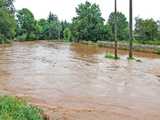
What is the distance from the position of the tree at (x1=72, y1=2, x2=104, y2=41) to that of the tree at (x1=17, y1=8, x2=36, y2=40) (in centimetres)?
2881

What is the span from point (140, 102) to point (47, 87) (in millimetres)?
4096

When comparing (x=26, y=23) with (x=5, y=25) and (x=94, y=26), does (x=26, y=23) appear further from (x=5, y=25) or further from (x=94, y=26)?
(x=94, y=26)

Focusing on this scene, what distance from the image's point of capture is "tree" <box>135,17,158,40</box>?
58750mm

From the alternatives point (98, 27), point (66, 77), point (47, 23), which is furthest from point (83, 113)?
point (47, 23)

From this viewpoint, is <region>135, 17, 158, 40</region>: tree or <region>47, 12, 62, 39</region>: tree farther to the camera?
<region>47, 12, 62, 39</region>: tree

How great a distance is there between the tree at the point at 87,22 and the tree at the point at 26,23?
94.5ft

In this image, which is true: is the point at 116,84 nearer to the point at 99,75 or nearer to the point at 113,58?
the point at 99,75

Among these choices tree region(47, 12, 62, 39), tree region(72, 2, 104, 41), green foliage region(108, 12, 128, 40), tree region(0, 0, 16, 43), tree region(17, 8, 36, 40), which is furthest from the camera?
tree region(47, 12, 62, 39)

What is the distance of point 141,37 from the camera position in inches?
2448

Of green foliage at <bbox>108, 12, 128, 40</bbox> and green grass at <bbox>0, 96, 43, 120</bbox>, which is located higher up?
green foliage at <bbox>108, 12, 128, 40</bbox>

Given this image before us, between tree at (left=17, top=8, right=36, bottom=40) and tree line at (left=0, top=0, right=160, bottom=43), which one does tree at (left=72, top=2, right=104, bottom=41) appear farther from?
tree at (left=17, top=8, right=36, bottom=40)

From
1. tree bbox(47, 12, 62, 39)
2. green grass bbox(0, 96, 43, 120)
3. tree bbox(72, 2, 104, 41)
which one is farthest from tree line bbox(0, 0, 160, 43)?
green grass bbox(0, 96, 43, 120)

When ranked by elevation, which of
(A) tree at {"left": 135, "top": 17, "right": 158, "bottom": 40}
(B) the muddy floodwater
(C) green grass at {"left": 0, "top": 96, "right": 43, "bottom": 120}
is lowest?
(B) the muddy floodwater

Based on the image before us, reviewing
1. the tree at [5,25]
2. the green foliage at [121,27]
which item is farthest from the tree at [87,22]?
the tree at [5,25]
